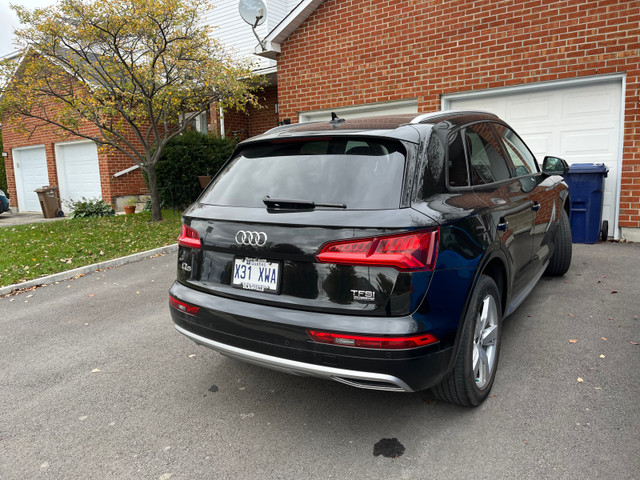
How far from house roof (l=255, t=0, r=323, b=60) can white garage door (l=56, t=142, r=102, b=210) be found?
7465mm

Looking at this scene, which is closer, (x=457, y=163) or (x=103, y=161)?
(x=457, y=163)

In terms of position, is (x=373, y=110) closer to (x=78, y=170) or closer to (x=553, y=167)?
(x=553, y=167)

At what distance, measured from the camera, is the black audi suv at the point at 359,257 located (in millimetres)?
2213

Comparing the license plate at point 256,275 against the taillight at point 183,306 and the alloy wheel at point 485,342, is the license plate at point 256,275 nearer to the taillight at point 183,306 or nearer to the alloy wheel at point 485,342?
the taillight at point 183,306

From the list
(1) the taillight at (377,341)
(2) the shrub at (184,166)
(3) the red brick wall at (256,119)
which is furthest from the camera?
(3) the red brick wall at (256,119)

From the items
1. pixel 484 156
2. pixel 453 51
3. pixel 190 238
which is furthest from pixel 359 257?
pixel 453 51

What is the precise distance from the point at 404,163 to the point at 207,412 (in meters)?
1.90

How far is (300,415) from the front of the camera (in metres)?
2.81

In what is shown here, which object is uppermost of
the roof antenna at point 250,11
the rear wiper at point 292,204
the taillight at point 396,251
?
the roof antenna at point 250,11

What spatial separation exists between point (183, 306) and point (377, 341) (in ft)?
4.12

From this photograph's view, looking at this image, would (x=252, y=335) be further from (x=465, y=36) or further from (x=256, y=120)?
(x=256, y=120)

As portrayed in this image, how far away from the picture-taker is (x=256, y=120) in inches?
569

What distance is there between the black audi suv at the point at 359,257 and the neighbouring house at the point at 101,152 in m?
10.8

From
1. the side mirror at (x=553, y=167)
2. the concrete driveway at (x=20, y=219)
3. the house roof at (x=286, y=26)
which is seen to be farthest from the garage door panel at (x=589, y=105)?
the concrete driveway at (x=20, y=219)
